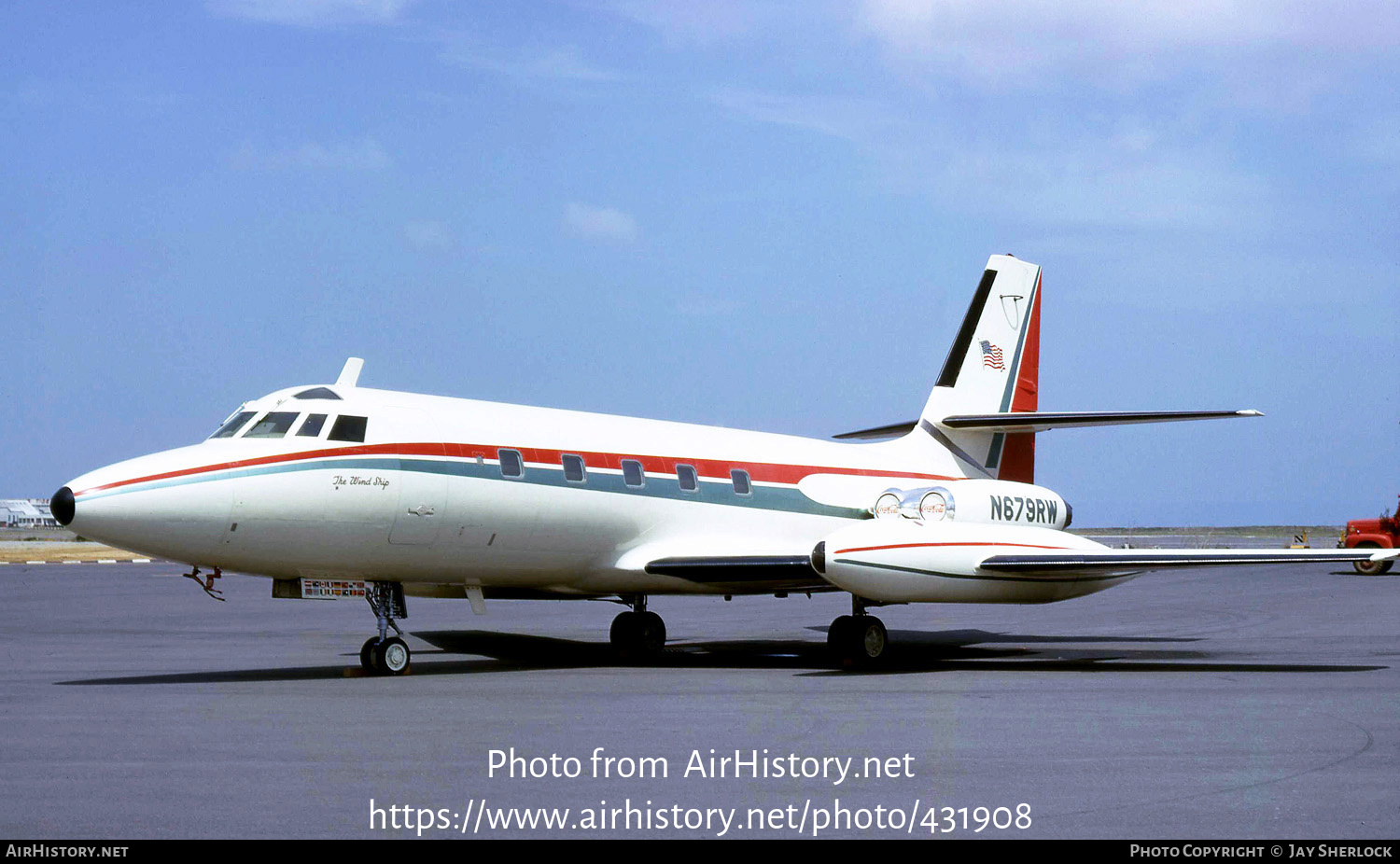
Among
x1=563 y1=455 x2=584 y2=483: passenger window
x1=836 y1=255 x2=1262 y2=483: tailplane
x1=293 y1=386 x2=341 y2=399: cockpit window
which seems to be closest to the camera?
x1=293 y1=386 x2=341 y2=399: cockpit window

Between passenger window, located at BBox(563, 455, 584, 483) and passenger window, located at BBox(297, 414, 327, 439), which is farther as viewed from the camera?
passenger window, located at BBox(563, 455, 584, 483)

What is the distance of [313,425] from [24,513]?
171581 mm

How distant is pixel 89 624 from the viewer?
23484 millimetres

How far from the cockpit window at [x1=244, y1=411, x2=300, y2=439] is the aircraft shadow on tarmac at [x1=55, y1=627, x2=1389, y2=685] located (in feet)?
8.56

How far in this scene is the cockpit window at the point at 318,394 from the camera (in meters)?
14.7

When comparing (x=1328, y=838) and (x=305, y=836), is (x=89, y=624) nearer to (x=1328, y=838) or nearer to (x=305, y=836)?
(x=305, y=836)

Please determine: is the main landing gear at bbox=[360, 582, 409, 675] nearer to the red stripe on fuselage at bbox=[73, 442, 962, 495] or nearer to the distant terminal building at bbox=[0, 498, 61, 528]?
the red stripe on fuselage at bbox=[73, 442, 962, 495]

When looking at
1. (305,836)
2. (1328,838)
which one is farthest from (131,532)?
(1328,838)

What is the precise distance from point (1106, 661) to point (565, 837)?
11.9 meters

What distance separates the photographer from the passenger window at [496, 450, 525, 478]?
618 inches

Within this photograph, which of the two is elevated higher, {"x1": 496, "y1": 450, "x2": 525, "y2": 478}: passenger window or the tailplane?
the tailplane

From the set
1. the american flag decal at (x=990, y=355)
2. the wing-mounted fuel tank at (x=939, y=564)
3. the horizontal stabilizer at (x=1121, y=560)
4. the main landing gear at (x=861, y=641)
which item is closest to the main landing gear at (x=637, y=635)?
the main landing gear at (x=861, y=641)

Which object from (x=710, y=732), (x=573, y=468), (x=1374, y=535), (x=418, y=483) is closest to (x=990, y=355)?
(x=573, y=468)

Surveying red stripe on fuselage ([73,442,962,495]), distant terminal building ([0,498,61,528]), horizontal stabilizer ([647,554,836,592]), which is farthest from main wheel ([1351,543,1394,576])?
distant terminal building ([0,498,61,528])
